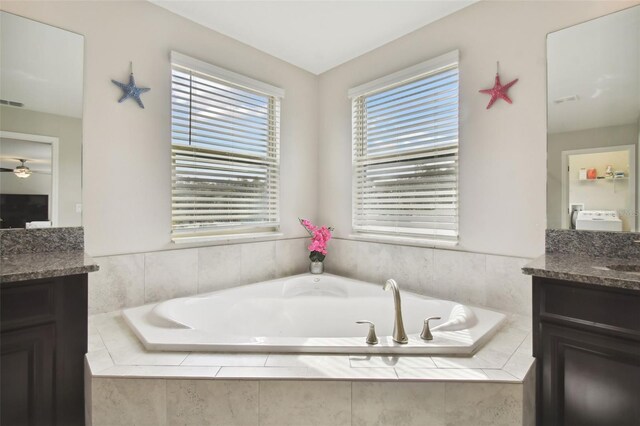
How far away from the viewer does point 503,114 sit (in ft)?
6.12

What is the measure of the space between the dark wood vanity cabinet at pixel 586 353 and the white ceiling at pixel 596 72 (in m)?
1.00

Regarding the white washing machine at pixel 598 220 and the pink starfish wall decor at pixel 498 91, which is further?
the pink starfish wall decor at pixel 498 91

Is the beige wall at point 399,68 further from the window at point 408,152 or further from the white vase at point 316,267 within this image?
the white vase at point 316,267

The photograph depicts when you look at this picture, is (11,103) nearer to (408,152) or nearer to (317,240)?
(317,240)

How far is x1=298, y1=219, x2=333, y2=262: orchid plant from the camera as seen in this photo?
2658mm

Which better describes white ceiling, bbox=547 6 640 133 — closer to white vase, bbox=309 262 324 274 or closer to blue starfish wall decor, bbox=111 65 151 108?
white vase, bbox=309 262 324 274

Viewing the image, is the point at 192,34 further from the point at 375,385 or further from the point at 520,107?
the point at 375,385

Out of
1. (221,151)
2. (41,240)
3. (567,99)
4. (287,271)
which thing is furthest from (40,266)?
(567,99)

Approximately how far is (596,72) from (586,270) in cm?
113

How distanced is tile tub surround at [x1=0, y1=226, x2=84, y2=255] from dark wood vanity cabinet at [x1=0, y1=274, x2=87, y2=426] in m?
0.55

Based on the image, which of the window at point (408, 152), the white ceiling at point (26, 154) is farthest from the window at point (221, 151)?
the window at point (408, 152)

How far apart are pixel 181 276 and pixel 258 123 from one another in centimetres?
137

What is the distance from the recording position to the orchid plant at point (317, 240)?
2.66 meters

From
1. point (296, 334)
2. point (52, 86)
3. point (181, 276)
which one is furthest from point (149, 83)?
point (296, 334)
